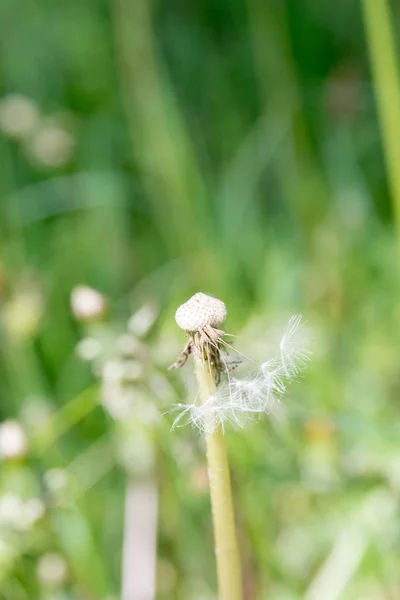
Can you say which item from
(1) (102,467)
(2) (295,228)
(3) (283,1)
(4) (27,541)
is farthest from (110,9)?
(4) (27,541)

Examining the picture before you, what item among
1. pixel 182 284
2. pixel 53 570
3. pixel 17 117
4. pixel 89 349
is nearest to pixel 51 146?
pixel 17 117

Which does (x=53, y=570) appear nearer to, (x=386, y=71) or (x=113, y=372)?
(x=113, y=372)

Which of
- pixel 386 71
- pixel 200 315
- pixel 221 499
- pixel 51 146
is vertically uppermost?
pixel 51 146

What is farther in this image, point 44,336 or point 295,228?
point 295,228

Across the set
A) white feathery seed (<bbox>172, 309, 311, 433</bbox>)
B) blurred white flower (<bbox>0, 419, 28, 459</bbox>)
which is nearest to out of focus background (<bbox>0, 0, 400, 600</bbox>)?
blurred white flower (<bbox>0, 419, 28, 459</bbox>)

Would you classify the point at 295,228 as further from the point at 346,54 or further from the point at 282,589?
the point at 282,589

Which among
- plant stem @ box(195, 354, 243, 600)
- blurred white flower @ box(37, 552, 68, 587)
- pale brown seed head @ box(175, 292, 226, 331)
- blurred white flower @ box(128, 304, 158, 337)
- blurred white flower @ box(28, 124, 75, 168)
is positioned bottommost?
plant stem @ box(195, 354, 243, 600)

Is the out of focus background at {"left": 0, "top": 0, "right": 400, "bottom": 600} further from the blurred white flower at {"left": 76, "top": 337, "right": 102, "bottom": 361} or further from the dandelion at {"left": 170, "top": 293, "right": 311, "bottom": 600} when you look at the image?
the dandelion at {"left": 170, "top": 293, "right": 311, "bottom": 600}
